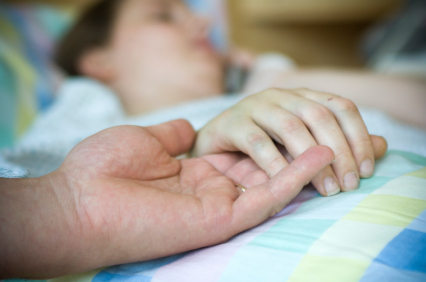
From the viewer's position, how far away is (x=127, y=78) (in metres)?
1.03

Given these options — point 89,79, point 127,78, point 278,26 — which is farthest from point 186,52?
point 278,26

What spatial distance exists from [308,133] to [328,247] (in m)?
0.14

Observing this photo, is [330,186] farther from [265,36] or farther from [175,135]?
[265,36]

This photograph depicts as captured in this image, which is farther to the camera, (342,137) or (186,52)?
(186,52)

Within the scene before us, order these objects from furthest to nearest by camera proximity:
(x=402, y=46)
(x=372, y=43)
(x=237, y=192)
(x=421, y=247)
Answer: (x=372, y=43), (x=402, y=46), (x=237, y=192), (x=421, y=247)

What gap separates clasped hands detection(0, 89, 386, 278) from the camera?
28 centimetres

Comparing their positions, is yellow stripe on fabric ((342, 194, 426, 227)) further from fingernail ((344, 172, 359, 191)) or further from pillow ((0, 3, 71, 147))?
pillow ((0, 3, 71, 147))

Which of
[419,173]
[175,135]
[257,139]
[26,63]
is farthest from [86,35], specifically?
[419,173]

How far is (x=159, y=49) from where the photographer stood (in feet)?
3.17

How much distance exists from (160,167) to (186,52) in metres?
0.68

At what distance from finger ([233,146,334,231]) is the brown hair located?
0.93 metres

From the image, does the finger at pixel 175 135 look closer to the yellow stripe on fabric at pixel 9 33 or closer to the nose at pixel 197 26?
the nose at pixel 197 26

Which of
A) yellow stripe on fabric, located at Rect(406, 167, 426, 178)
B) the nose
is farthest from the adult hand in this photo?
the nose

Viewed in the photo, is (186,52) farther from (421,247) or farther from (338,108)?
(421,247)
